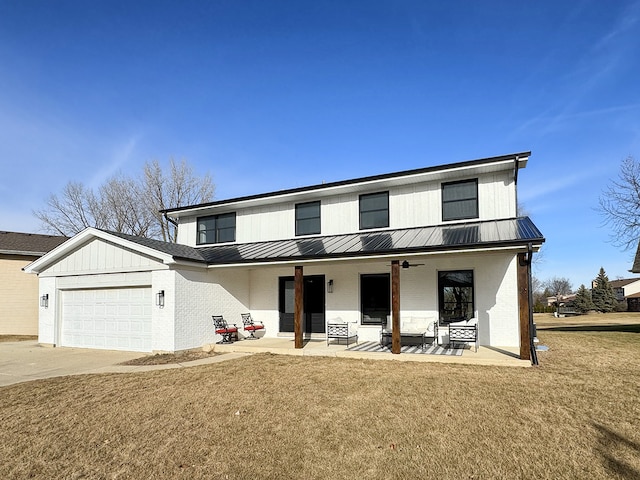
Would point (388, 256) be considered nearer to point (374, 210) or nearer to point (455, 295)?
point (455, 295)

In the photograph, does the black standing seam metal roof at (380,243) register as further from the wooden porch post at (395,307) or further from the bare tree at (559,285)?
the bare tree at (559,285)

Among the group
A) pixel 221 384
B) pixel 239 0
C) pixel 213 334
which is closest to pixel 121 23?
pixel 239 0

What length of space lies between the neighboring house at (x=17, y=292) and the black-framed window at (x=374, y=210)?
1897 centimetres

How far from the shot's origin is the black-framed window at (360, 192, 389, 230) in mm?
15133

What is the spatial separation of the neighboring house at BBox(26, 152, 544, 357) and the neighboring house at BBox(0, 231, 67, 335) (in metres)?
7.01

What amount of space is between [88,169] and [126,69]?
13828 mm

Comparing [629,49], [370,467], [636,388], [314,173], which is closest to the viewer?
[370,467]

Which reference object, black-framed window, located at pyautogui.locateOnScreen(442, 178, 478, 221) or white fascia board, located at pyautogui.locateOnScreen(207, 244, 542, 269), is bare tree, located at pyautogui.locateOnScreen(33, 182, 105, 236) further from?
black-framed window, located at pyautogui.locateOnScreen(442, 178, 478, 221)

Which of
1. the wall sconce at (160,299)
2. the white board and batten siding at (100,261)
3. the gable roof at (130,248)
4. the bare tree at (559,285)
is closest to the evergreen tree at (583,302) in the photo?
the gable roof at (130,248)

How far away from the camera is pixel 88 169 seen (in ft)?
88.5

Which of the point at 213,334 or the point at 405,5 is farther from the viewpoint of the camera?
the point at 213,334

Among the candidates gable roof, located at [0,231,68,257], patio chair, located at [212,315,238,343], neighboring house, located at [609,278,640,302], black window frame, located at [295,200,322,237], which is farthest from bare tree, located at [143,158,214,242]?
neighboring house, located at [609,278,640,302]

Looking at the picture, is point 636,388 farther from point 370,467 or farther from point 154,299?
point 154,299

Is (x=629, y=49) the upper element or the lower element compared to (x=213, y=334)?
upper
